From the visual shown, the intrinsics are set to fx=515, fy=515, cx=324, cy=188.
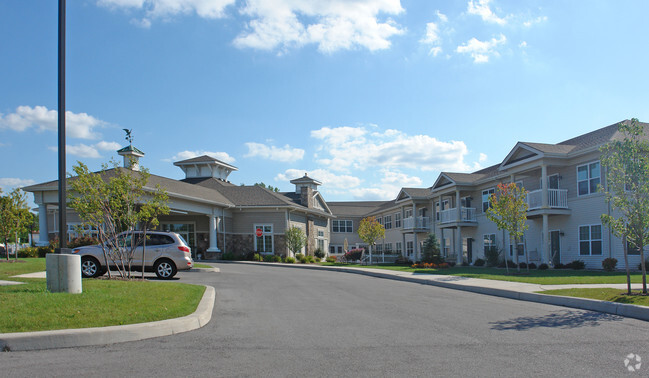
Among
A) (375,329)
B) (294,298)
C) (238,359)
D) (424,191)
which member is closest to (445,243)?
(424,191)

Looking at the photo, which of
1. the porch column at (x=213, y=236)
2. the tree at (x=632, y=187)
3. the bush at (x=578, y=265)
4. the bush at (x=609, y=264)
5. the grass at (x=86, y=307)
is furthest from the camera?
the porch column at (x=213, y=236)

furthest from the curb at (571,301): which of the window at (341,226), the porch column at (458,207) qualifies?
the window at (341,226)

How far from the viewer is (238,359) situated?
6.46 meters

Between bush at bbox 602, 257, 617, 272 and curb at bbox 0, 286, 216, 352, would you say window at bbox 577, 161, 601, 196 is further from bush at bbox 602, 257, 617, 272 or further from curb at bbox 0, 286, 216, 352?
curb at bbox 0, 286, 216, 352

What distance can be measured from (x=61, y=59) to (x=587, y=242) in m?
24.2

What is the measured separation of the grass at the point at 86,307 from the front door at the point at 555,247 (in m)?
22.0

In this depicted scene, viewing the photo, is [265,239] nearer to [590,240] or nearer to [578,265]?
[578,265]

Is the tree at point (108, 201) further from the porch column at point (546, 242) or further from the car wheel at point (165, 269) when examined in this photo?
the porch column at point (546, 242)

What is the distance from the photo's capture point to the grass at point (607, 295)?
37.5 feet

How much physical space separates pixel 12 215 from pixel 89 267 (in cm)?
758

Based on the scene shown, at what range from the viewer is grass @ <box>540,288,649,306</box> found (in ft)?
37.5

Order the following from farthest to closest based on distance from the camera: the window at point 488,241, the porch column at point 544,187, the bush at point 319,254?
1. the bush at point 319,254
2. the window at point 488,241
3. the porch column at point 544,187

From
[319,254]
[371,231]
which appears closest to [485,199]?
[371,231]

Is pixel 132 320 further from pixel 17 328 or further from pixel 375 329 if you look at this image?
pixel 375 329
